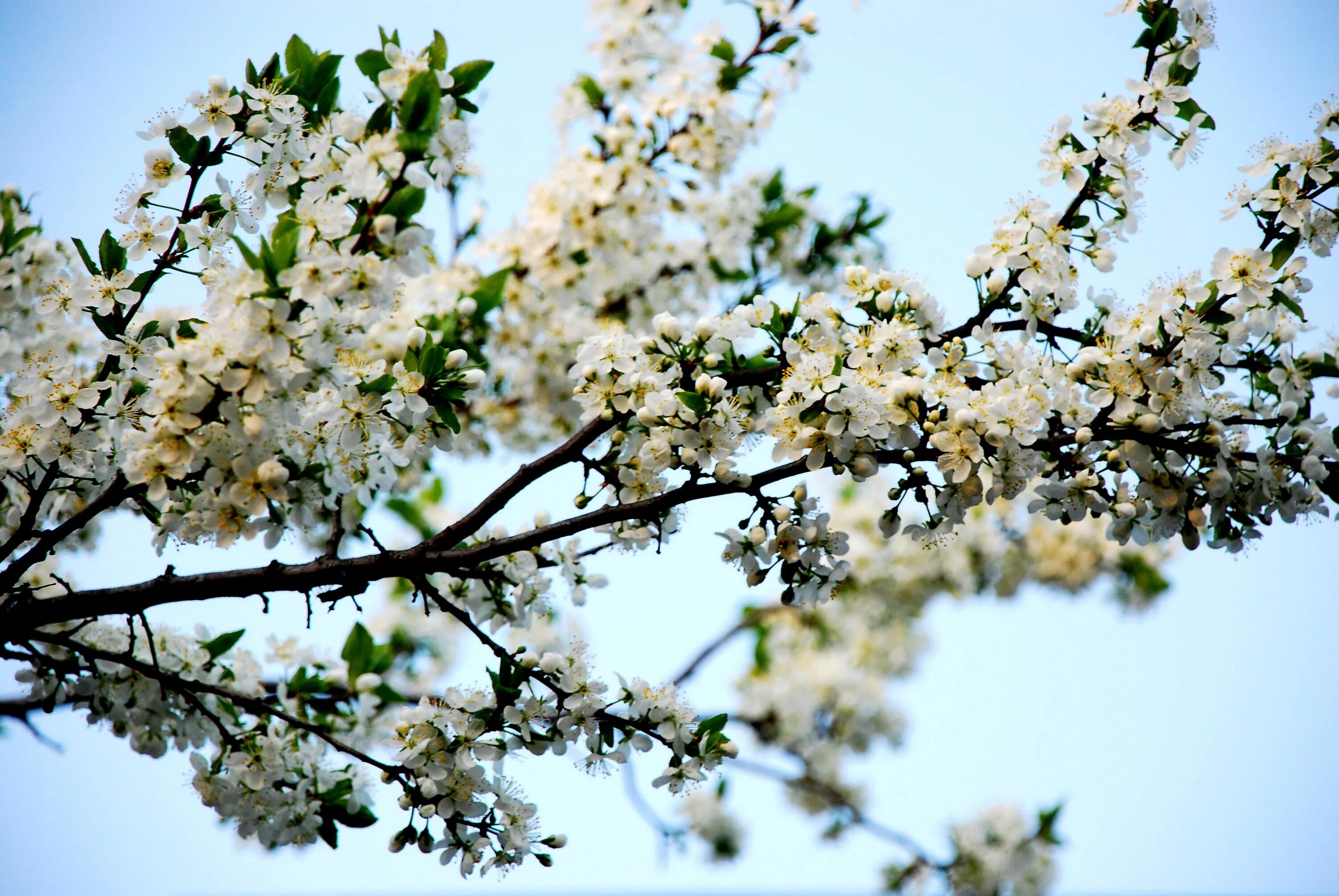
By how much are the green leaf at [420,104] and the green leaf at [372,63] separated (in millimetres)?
288

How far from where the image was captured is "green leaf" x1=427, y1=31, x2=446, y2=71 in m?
2.21

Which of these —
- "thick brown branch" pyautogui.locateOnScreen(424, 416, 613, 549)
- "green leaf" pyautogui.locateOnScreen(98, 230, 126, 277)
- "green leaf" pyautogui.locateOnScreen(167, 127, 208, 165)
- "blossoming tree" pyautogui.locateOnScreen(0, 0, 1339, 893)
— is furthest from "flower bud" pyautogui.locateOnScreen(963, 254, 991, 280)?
"green leaf" pyautogui.locateOnScreen(98, 230, 126, 277)

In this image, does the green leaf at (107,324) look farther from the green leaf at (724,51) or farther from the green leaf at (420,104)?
the green leaf at (724,51)

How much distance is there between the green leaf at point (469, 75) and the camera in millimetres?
2250

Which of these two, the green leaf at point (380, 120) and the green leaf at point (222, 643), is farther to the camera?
the green leaf at point (222, 643)

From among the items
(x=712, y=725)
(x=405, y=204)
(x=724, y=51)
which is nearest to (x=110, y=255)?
(x=405, y=204)

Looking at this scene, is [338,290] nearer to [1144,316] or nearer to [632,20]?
[1144,316]

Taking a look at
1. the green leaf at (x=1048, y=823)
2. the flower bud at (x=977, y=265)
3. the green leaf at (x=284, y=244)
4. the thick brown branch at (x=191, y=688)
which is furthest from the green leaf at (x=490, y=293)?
the green leaf at (x=1048, y=823)

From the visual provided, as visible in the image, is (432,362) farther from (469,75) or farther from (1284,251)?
(1284,251)

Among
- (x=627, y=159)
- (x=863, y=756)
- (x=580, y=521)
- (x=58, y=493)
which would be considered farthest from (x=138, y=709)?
(x=863, y=756)

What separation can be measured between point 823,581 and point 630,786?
291 cm

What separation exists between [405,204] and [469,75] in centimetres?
46

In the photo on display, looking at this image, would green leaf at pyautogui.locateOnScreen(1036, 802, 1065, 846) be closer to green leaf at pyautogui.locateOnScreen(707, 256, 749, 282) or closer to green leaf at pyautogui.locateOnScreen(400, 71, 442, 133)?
green leaf at pyautogui.locateOnScreen(707, 256, 749, 282)

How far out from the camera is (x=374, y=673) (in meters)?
3.17
